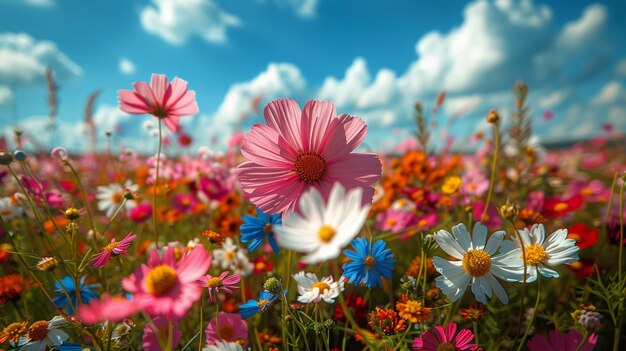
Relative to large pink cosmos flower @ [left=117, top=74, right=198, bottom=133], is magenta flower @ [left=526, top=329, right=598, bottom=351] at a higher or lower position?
lower

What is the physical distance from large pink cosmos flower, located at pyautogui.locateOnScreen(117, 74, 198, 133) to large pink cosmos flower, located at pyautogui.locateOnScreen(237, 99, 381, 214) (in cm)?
13

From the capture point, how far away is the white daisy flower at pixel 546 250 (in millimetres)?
468

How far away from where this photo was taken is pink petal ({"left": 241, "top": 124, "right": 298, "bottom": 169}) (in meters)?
0.47

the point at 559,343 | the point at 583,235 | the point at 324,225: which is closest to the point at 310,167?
the point at 324,225

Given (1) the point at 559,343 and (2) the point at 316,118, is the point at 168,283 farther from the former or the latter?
(1) the point at 559,343

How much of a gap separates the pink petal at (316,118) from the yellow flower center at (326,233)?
195 millimetres

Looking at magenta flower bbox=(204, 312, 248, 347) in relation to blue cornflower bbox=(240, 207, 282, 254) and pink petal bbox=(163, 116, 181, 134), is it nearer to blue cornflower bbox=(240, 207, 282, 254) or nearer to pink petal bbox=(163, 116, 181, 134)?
blue cornflower bbox=(240, 207, 282, 254)

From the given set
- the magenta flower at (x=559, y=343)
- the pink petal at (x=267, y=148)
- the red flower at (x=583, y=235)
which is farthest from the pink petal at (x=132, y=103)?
the red flower at (x=583, y=235)

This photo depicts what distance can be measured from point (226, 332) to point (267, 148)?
0.32 m

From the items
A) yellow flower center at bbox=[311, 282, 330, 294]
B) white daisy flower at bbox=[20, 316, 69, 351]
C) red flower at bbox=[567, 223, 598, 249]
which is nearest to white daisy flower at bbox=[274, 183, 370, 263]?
yellow flower center at bbox=[311, 282, 330, 294]

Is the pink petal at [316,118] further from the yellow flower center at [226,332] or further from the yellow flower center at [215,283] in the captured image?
the yellow flower center at [226,332]

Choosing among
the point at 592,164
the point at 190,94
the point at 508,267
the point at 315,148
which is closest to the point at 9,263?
the point at 190,94

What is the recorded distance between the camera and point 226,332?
555 millimetres

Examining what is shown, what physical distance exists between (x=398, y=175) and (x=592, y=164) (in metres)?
3.35
